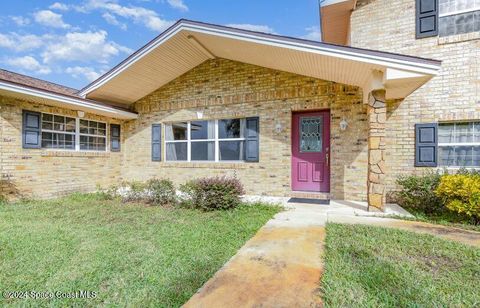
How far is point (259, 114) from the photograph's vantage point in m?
7.45

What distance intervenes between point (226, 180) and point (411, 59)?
4.37 m

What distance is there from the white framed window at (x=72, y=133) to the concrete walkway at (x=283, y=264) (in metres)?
7.05

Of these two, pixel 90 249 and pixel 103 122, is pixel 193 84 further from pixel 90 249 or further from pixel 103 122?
pixel 90 249

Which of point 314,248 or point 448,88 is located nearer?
point 314,248

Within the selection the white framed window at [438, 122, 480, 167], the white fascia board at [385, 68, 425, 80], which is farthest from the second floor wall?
the white fascia board at [385, 68, 425, 80]

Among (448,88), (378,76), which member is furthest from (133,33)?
(448,88)

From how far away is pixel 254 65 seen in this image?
7551mm

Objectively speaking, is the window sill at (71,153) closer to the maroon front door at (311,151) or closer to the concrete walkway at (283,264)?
the maroon front door at (311,151)

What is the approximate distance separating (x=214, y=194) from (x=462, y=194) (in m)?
4.73

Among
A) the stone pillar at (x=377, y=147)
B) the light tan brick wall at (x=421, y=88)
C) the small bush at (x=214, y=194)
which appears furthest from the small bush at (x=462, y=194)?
the small bush at (x=214, y=194)

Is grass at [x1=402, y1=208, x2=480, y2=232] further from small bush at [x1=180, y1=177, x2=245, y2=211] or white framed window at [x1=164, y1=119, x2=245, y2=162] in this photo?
white framed window at [x1=164, y1=119, x2=245, y2=162]

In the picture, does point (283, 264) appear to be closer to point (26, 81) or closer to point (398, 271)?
point (398, 271)

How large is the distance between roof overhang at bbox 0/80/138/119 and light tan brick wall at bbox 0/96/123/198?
0.34 m

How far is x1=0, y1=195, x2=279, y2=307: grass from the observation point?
7.89 feet
